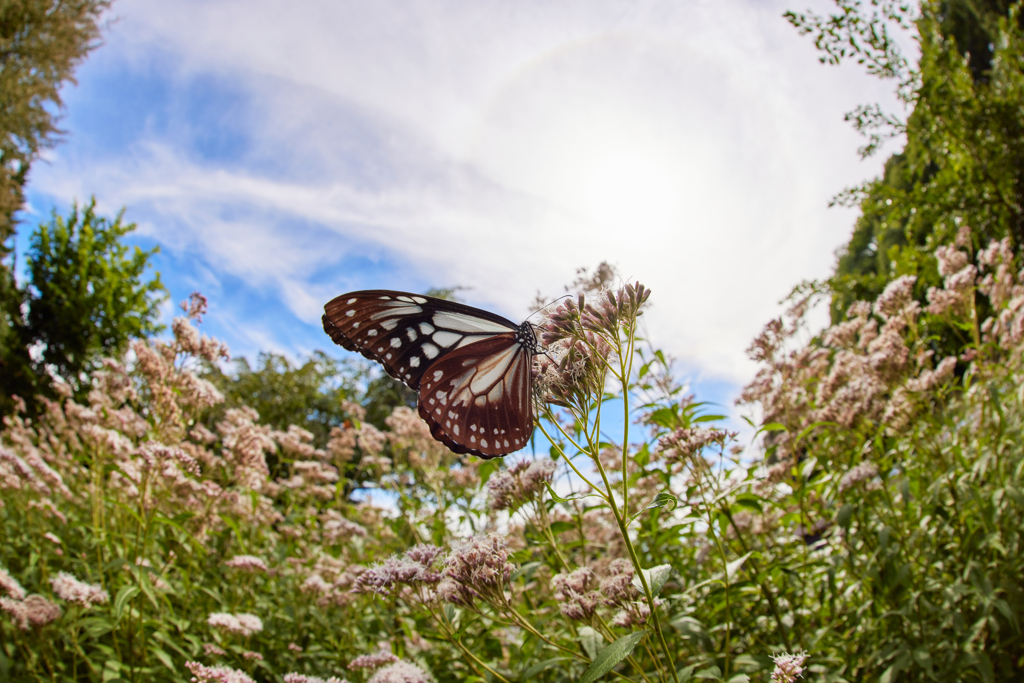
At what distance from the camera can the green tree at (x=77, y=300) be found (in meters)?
16.6

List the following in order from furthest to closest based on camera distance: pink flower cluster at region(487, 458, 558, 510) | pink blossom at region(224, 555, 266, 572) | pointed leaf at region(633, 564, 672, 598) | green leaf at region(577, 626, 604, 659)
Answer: pink blossom at region(224, 555, 266, 572) < pink flower cluster at region(487, 458, 558, 510) < green leaf at region(577, 626, 604, 659) < pointed leaf at region(633, 564, 672, 598)

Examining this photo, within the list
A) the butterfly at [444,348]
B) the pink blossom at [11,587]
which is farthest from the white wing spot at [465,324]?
the pink blossom at [11,587]

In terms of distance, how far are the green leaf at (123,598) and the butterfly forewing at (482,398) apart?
1.47 metres

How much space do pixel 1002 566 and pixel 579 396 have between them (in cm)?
202

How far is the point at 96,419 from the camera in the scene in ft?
12.7

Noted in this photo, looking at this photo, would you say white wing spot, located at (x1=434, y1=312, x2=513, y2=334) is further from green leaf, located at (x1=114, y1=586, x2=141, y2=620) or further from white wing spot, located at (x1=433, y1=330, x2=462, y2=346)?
green leaf, located at (x1=114, y1=586, x2=141, y2=620)

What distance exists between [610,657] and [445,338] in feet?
4.50

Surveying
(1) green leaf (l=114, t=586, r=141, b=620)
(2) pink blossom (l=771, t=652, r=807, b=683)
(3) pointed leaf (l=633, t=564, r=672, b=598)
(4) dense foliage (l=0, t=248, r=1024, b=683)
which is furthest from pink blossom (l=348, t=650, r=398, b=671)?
(2) pink blossom (l=771, t=652, r=807, b=683)

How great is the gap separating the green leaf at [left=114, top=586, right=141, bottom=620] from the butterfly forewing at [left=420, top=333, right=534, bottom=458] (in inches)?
57.9

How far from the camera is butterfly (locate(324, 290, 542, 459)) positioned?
6.26 feet

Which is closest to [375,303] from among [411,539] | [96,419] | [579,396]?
[579,396]

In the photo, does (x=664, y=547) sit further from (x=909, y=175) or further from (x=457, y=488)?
(x=909, y=175)

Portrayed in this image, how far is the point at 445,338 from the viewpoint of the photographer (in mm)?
2184

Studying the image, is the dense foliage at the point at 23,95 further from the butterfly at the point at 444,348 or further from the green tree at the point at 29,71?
the butterfly at the point at 444,348
